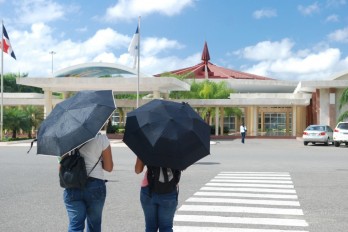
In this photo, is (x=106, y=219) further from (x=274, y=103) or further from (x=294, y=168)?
(x=274, y=103)

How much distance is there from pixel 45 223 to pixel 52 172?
769cm

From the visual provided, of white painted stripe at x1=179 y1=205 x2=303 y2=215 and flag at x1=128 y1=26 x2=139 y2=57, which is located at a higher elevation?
flag at x1=128 y1=26 x2=139 y2=57

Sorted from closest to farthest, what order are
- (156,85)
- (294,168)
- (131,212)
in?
(131,212)
(294,168)
(156,85)

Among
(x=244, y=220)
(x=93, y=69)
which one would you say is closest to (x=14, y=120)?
(x=93, y=69)

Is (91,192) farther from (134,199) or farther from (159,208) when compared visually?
(134,199)

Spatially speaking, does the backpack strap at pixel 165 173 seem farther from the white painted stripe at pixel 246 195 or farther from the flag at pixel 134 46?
the flag at pixel 134 46

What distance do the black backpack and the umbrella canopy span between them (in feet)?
2.05

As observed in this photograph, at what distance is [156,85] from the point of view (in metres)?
39.2

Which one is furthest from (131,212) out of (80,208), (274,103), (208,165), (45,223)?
(274,103)

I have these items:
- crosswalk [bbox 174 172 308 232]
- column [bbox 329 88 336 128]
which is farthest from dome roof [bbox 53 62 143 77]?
crosswalk [bbox 174 172 308 232]

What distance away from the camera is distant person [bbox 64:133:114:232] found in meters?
4.49

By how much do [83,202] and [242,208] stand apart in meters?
4.40

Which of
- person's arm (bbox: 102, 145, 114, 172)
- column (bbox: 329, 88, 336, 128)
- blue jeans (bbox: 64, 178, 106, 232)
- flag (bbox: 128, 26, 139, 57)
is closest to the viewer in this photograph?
blue jeans (bbox: 64, 178, 106, 232)

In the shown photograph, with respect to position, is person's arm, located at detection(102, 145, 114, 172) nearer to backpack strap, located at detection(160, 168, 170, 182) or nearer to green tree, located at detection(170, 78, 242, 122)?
backpack strap, located at detection(160, 168, 170, 182)
